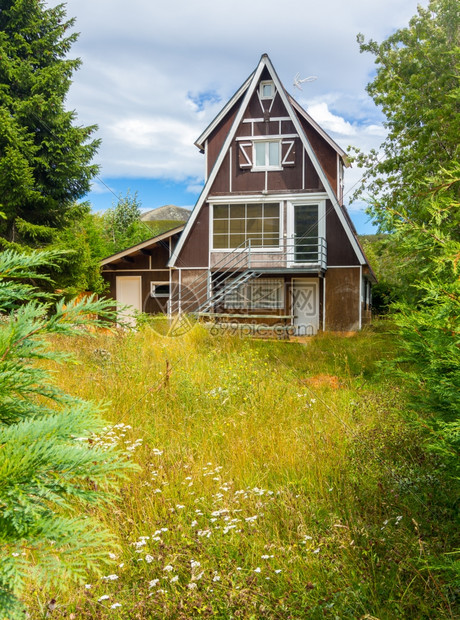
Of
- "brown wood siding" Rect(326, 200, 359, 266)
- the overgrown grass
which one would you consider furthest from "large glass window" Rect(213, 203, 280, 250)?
the overgrown grass

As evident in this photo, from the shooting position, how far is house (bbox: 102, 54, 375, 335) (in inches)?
672

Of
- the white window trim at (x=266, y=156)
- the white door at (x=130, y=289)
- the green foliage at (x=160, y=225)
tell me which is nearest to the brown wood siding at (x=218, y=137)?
the white window trim at (x=266, y=156)

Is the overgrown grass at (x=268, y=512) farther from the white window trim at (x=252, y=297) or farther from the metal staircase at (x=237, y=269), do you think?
the white window trim at (x=252, y=297)

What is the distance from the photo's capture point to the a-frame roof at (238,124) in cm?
1678

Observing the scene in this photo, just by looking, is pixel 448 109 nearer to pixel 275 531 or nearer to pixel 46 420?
pixel 275 531

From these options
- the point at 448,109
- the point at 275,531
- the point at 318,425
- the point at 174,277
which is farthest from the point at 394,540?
the point at 174,277

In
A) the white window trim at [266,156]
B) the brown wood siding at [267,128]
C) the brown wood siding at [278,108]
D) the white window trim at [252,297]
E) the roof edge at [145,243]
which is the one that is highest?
the brown wood siding at [278,108]

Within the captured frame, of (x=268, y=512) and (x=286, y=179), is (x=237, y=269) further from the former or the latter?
(x=268, y=512)

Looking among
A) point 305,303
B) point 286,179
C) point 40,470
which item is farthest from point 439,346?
point 305,303

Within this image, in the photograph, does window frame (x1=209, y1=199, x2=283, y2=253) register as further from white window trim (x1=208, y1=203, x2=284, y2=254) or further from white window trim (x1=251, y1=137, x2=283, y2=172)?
white window trim (x1=251, y1=137, x2=283, y2=172)

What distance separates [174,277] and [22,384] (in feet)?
56.4

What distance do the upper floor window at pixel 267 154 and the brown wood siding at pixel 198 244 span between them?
2.77 m

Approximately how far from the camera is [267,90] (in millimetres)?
17438

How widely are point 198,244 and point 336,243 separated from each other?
540cm
